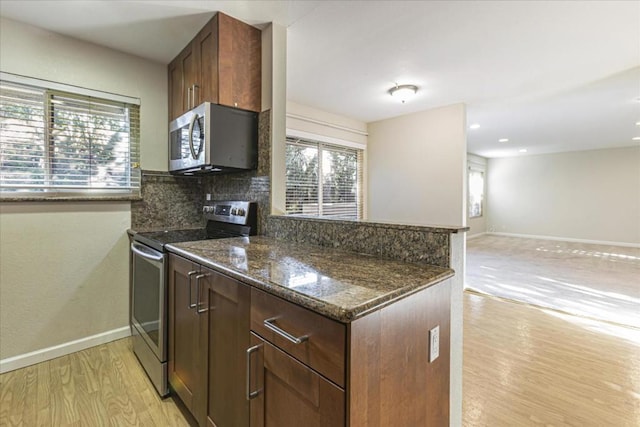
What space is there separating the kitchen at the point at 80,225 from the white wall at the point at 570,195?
9.09 metres

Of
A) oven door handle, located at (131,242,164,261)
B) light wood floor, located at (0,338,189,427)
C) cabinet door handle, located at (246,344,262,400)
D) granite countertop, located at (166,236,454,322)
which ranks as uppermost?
granite countertop, located at (166,236,454,322)

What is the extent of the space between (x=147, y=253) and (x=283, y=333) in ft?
4.67

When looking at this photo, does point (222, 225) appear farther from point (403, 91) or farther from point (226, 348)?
point (403, 91)

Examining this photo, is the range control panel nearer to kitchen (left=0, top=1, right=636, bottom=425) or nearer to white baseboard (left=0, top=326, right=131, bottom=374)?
kitchen (left=0, top=1, right=636, bottom=425)

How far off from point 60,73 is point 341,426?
114 inches

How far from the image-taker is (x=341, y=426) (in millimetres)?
738

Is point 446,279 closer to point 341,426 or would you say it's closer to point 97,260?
point 341,426

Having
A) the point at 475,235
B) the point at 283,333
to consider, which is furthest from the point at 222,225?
the point at 475,235

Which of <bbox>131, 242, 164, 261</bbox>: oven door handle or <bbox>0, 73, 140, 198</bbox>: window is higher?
<bbox>0, 73, 140, 198</bbox>: window

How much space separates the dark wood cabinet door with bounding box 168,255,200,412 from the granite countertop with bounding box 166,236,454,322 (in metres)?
0.10

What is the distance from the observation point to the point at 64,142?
2.21 metres

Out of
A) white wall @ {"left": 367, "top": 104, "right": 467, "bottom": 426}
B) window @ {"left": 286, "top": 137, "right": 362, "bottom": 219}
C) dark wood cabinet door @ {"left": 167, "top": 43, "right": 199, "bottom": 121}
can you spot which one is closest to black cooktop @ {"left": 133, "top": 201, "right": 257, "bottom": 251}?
dark wood cabinet door @ {"left": 167, "top": 43, "right": 199, "bottom": 121}

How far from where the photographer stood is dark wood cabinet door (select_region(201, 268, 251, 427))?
1111 millimetres

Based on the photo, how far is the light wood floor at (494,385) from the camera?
1.61m
